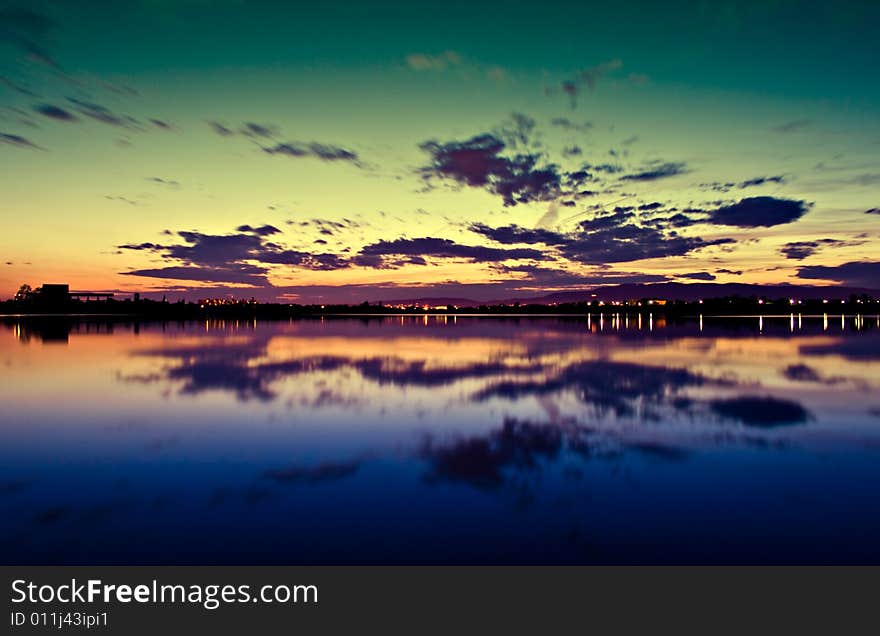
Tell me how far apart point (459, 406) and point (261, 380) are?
10866mm

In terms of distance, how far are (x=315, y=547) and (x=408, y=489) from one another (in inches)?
106

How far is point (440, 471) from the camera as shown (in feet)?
35.7

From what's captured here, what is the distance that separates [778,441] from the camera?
13258mm

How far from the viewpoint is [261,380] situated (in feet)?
78.8

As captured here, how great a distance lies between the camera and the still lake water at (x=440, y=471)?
7.47 metres

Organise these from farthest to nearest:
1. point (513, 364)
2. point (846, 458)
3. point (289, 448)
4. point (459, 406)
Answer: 1. point (513, 364)
2. point (459, 406)
3. point (289, 448)
4. point (846, 458)

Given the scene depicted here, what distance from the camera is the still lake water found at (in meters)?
7.47

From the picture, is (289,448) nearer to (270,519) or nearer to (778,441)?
(270,519)

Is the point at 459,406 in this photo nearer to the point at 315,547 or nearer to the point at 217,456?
the point at 217,456

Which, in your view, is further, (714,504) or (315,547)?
(714,504)
